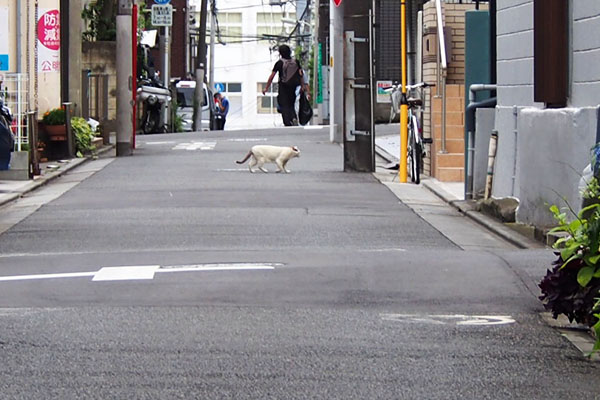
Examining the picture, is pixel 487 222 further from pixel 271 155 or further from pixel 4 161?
pixel 4 161

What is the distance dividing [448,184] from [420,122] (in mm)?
2069

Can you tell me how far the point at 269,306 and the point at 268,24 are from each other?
8001cm

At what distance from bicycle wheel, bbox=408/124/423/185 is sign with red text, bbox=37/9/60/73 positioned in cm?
656

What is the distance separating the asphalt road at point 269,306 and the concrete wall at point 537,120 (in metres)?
0.72

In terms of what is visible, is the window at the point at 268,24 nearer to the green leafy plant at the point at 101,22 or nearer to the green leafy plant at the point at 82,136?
the green leafy plant at the point at 101,22

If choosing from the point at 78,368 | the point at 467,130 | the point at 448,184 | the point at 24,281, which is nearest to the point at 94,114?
the point at 448,184

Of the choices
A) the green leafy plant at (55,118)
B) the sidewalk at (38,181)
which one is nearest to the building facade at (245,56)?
the green leafy plant at (55,118)

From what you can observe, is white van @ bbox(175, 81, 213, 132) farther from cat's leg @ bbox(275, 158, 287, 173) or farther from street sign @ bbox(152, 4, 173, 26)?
cat's leg @ bbox(275, 158, 287, 173)

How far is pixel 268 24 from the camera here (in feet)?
286

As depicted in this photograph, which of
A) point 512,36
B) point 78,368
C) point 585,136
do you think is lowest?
point 78,368

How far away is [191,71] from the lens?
67.4m

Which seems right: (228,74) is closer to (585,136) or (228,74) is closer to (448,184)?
(448,184)

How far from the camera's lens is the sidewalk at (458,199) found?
40.2 ft

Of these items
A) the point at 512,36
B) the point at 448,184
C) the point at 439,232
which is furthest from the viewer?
the point at 448,184
